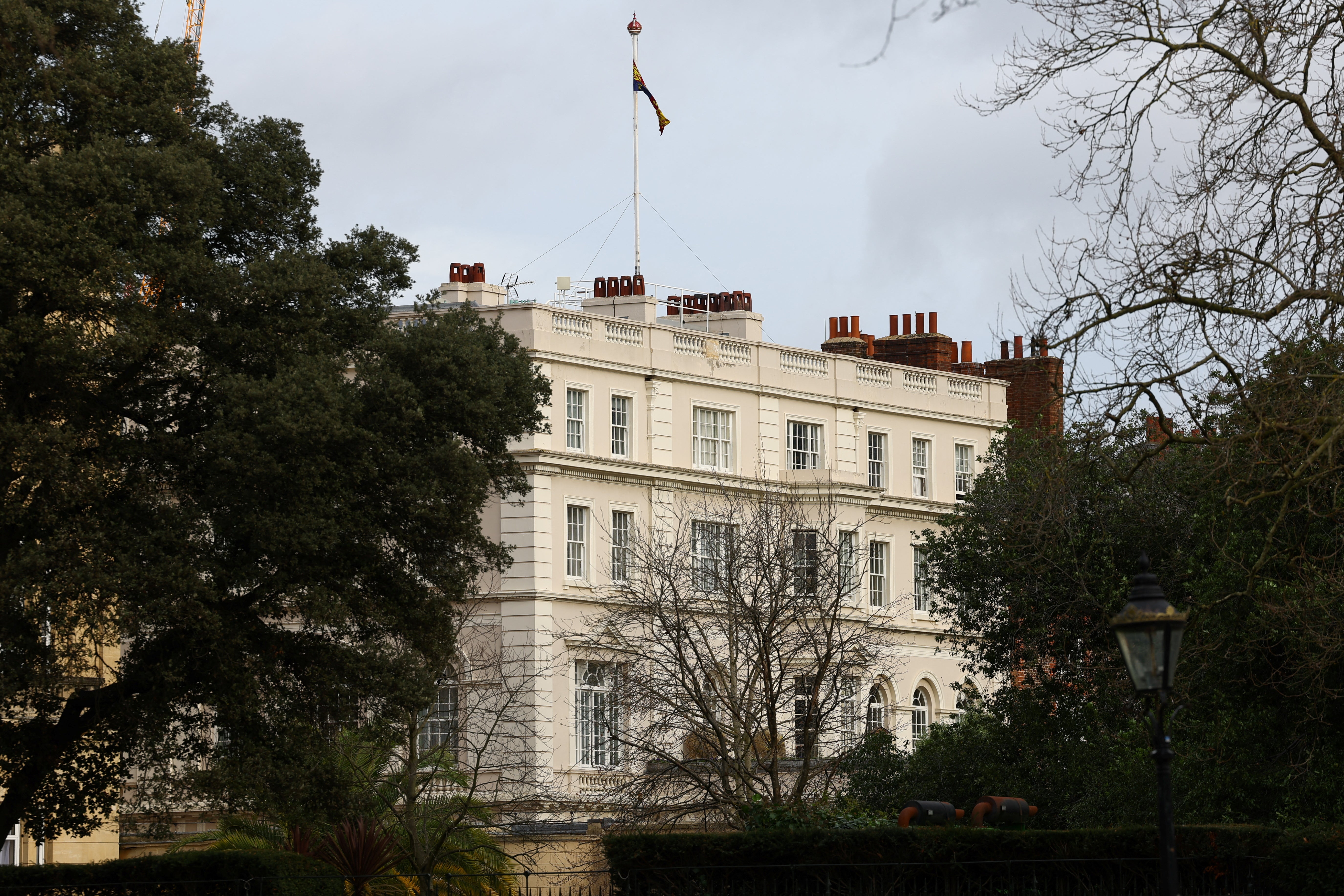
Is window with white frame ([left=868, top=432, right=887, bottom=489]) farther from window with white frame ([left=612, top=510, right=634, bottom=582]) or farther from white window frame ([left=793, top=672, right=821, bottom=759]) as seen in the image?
white window frame ([left=793, top=672, right=821, bottom=759])

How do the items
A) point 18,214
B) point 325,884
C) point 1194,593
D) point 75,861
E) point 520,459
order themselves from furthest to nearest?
point 520,459 → point 75,861 → point 1194,593 → point 325,884 → point 18,214

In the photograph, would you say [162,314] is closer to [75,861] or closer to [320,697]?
[320,697]

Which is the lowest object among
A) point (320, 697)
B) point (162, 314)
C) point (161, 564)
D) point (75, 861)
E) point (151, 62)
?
point (75, 861)

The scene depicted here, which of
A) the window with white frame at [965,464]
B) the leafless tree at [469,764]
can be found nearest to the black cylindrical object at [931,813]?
the leafless tree at [469,764]

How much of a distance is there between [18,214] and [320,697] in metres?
7.09

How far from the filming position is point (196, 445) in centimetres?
2384

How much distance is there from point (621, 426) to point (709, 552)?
6.27 metres

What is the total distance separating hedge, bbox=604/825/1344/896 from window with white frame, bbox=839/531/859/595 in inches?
467

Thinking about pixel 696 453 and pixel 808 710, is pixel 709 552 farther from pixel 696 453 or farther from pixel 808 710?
pixel 808 710

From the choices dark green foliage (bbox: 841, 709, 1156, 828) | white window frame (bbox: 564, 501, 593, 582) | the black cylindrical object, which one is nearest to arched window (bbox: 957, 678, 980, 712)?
dark green foliage (bbox: 841, 709, 1156, 828)

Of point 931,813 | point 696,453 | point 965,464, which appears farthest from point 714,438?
point 931,813

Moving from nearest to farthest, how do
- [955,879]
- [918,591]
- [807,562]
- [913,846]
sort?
[955,879] → [913,846] → [807,562] → [918,591]

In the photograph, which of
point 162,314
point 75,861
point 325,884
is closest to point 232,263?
point 162,314

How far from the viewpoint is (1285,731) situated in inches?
997
